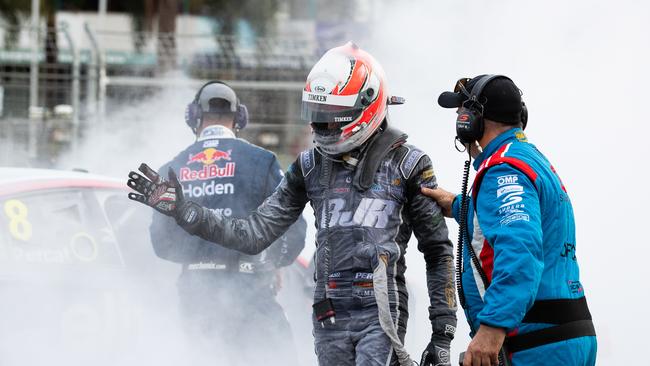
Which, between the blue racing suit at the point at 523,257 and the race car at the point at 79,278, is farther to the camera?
the race car at the point at 79,278

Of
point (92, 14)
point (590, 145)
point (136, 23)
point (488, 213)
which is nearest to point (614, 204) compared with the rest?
point (590, 145)

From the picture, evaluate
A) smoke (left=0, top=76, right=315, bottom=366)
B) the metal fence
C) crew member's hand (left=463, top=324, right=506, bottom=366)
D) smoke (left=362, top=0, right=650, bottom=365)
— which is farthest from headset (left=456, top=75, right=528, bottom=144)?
the metal fence

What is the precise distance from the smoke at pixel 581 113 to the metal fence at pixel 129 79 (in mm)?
1969

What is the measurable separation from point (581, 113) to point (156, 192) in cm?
525

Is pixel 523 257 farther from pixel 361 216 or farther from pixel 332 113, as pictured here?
pixel 332 113

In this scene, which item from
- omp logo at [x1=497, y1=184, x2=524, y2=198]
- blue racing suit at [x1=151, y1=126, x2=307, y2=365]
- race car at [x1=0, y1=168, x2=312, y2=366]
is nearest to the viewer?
omp logo at [x1=497, y1=184, x2=524, y2=198]

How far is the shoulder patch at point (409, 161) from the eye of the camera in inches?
155

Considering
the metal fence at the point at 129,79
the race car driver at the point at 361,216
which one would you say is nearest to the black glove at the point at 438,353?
the race car driver at the point at 361,216

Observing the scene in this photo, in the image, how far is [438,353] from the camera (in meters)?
3.79

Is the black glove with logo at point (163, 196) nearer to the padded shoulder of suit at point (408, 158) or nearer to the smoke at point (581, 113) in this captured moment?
the padded shoulder of suit at point (408, 158)

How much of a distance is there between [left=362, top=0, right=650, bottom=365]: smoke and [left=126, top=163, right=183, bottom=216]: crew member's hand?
2.60 m

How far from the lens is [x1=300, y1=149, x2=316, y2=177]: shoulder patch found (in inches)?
163

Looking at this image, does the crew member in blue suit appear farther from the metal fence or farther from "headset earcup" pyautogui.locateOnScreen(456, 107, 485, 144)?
the metal fence

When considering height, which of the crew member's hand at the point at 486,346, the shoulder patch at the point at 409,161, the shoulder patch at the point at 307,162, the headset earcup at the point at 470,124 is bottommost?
the crew member's hand at the point at 486,346
